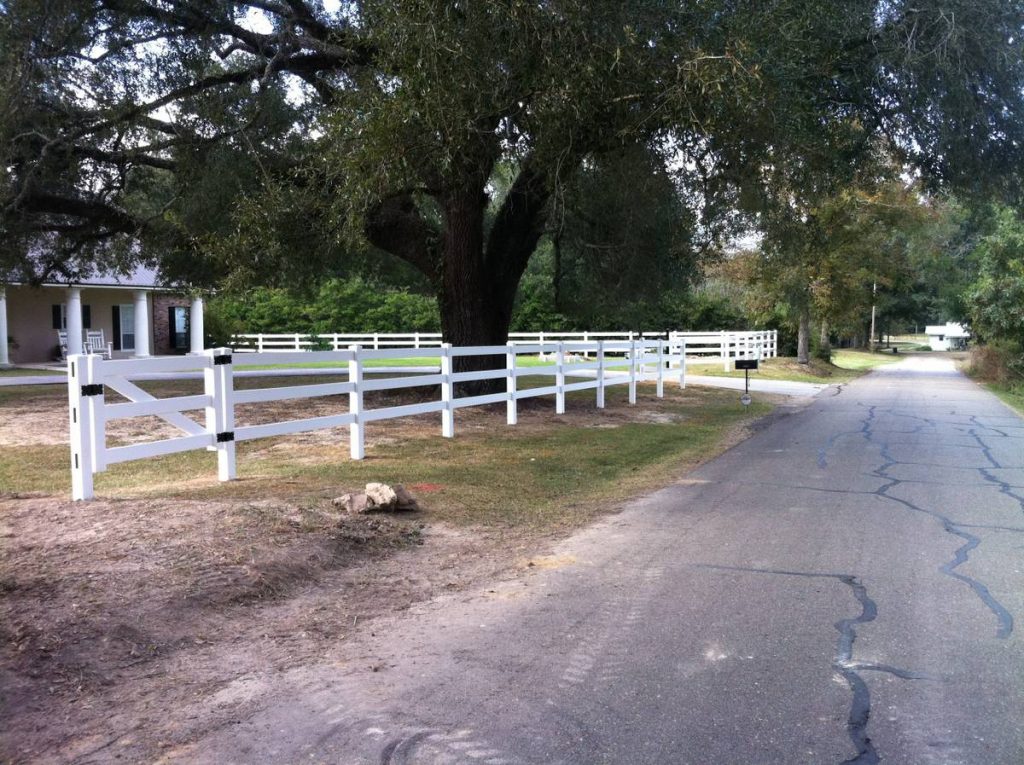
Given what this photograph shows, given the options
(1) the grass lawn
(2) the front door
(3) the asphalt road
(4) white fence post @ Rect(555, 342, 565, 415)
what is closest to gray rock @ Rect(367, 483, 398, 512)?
(3) the asphalt road

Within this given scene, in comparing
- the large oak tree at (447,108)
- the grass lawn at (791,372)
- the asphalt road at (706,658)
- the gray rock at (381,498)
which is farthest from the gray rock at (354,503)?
the grass lawn at (791,372)

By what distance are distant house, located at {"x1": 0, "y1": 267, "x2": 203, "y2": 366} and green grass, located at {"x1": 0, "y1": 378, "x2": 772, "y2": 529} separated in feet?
61.0

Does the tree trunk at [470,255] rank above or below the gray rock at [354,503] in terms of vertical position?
above

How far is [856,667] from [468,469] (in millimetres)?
6183

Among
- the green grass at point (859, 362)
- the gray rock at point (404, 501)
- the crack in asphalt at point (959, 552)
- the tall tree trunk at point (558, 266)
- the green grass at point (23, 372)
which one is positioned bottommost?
the green grass at point (859, 362)

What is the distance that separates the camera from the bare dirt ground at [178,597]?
3.85 metres

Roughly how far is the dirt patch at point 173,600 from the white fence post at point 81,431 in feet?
0.81

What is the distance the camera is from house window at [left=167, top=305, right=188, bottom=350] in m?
37.3

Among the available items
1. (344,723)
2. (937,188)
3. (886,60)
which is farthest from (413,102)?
(937,188)

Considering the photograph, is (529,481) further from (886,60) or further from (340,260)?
(340,260)

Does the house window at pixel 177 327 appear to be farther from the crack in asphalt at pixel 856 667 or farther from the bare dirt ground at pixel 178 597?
the crack in asphalt at pixel 856 667

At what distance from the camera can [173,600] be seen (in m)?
5.15

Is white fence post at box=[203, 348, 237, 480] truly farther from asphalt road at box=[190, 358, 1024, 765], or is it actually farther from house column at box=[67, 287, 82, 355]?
house column at box=[67, 287, 82, 355]

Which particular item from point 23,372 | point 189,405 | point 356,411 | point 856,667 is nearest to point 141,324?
point 23,372
